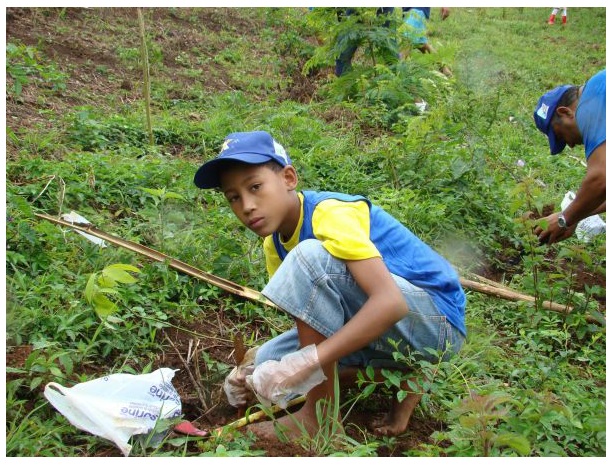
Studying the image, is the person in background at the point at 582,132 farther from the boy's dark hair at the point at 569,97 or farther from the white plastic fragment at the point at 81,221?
the white plastic fragment at the point at 81,221

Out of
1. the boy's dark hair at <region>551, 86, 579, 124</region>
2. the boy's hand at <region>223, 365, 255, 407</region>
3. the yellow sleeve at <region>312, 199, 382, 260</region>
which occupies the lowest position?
the boy's hand at <region>223, 365, 255, 407</region>

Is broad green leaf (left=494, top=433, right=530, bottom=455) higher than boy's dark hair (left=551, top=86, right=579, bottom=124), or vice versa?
boy's dark hair (left=551, top=86, right=579, bottom=124)

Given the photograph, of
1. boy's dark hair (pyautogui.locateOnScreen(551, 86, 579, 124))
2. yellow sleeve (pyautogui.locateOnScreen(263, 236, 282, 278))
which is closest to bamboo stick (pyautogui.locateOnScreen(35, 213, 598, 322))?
yellow sleeve (pyautogui.locateOnScreen(263, 236, 282, 278))

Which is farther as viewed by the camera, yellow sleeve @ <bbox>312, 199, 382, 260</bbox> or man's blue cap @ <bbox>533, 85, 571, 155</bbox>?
man's blue cap @ <bbox>533, 85, 571, 155</bbox>

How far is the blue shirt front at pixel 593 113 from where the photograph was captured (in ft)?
10.5

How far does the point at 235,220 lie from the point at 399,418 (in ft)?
5.49

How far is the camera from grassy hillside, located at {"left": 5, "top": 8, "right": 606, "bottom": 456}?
216cm

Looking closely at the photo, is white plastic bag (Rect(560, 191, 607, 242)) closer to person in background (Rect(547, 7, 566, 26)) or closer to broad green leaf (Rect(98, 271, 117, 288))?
broad green leaf (Rect(98, 271, 117, 288))

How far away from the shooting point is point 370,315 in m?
2.03

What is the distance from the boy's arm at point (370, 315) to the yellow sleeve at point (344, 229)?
38 mm

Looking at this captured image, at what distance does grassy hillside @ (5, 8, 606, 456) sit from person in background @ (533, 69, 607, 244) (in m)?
0.22

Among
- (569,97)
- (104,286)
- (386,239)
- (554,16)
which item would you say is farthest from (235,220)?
(554,16)

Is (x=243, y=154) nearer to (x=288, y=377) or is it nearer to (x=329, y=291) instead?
(x=329, y=291)

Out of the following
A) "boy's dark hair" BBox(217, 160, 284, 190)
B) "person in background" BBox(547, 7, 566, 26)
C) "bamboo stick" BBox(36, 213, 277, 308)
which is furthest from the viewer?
"person in background" BBox(547, 7, 566, 26)
